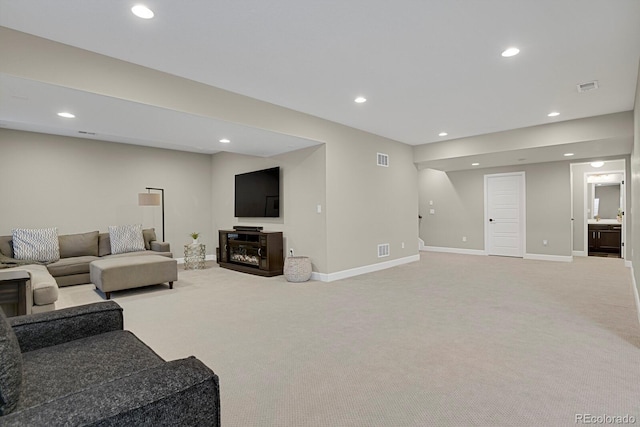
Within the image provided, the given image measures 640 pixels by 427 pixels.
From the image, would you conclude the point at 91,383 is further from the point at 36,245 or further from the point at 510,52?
the point at 36,245

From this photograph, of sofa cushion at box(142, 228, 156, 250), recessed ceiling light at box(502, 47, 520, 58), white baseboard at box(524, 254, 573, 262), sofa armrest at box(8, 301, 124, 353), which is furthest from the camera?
white baseboard at box(524, 254, 573, 262)

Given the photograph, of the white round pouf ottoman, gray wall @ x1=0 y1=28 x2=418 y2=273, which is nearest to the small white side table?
gray wall @ x1=0 y1=28 x2=418 y2=273

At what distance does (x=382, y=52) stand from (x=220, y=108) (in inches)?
77.7

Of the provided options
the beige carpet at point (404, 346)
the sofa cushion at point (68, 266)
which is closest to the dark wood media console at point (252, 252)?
the beige carpet at point (404, 346)

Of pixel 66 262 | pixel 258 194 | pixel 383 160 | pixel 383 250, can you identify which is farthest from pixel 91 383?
pixel 383 160

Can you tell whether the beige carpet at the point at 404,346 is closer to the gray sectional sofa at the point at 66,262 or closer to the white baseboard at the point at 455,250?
the gray sectional sofa at the point at 66,262

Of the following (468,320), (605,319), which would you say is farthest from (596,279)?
(468,320)

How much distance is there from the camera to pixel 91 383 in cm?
128

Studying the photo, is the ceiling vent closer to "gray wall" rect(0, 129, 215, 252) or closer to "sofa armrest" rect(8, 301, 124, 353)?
"sofa armrest" rect(8, 301, 124, 353)

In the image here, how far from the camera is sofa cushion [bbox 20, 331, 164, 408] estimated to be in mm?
1242

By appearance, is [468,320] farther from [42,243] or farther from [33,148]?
[33,148]

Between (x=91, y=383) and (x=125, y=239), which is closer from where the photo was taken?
(x=91, y=383)

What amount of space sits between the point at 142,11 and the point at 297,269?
380 cm

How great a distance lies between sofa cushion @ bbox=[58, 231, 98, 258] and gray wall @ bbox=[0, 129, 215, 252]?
0.42 meters
